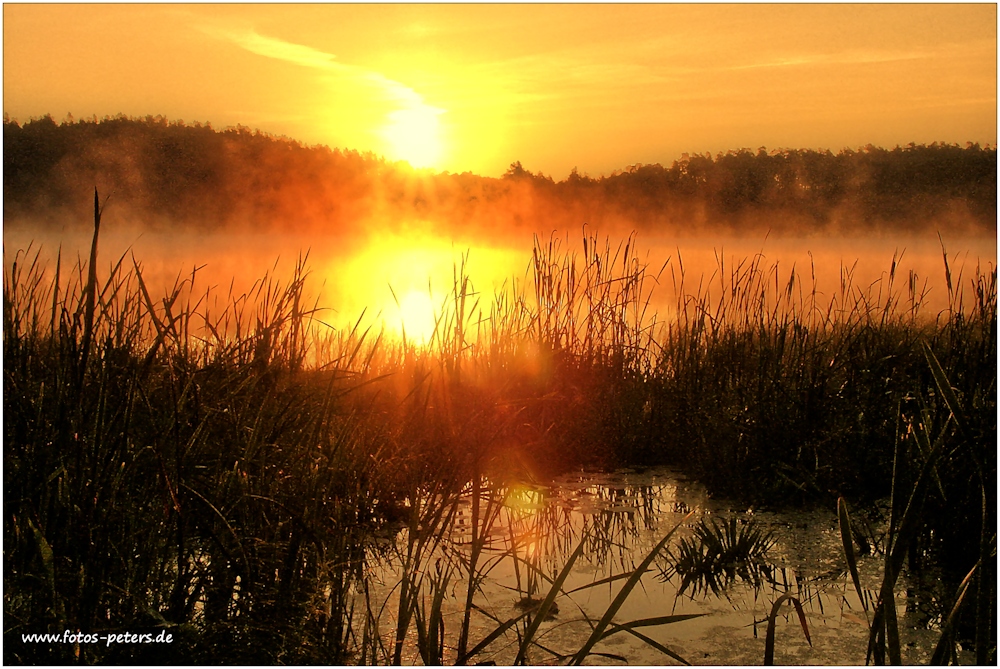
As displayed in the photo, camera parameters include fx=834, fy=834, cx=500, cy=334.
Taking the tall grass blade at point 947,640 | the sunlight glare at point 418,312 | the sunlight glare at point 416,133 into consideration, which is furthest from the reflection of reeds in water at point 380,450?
the sunlight glare at point 416,133

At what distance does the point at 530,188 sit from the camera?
388 centimetres

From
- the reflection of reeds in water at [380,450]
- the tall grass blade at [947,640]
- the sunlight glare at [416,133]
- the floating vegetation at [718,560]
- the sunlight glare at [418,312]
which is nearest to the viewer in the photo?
the tall grass blade at [947,640]

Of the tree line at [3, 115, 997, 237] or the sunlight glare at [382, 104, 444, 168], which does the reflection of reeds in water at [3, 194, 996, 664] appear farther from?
the sunlight glare at [382, 104, 444, 168]

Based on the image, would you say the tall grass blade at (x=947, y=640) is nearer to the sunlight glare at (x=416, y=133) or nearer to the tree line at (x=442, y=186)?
the tree line at (x=442, y=186)

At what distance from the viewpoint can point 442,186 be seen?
4043mm

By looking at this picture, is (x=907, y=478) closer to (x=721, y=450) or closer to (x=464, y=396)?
(x=721, y=450)

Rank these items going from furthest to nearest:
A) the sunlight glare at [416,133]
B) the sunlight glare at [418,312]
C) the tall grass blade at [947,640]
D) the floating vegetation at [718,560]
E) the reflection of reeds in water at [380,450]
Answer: the sunlight glare at [418,312] < the sunlight glare at [416,133] < the floating vegetation at [718,560] < the reflection of reeds in water at [380,450] < the tall grass blade at [947,640]

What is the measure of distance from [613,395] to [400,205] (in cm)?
162

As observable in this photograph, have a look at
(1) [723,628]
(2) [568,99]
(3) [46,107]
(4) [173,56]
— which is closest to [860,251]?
(2) [568,99]

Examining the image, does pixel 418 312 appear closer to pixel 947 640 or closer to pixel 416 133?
pixel 416 133

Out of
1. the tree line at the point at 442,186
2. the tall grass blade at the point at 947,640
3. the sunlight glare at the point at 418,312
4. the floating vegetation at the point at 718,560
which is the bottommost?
the floating vegetation at the point at 718,560

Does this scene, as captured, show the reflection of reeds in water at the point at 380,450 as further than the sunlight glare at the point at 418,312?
No

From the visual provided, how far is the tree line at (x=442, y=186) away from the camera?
9.17ft

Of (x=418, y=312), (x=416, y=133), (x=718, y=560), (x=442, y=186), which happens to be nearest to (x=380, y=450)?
(x=718, y=560)
